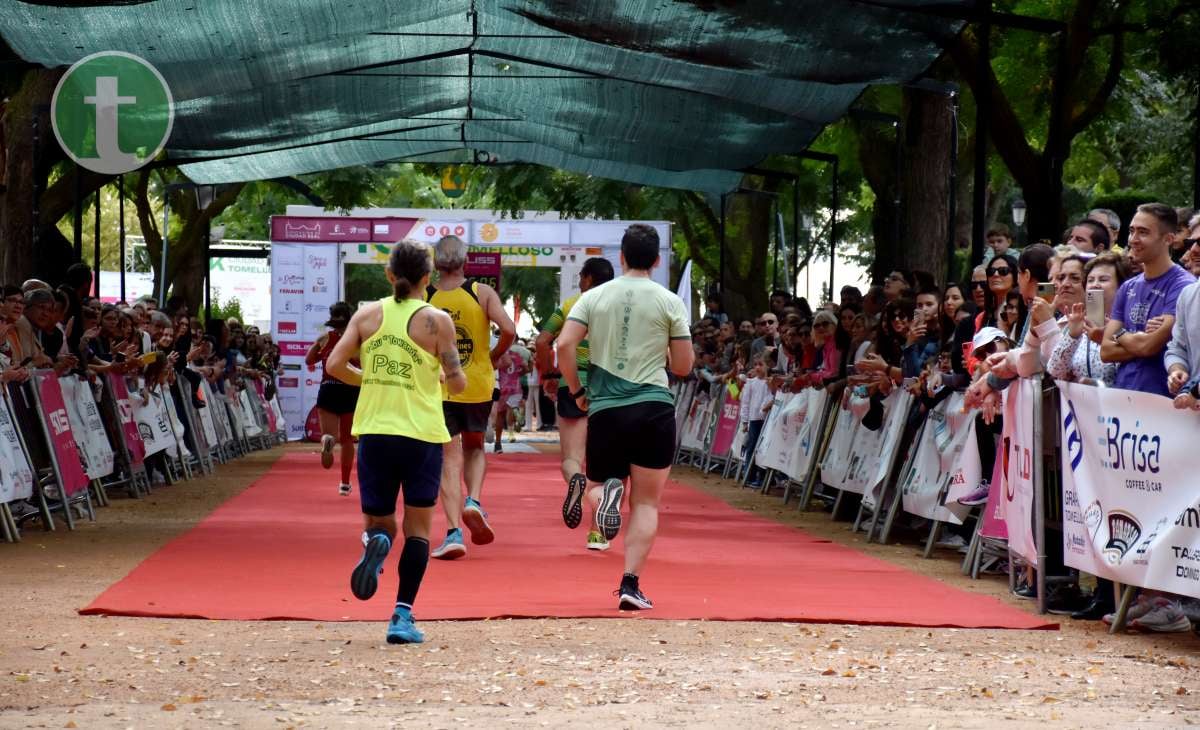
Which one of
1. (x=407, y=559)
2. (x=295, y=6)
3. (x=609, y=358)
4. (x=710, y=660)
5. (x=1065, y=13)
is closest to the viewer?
(x=710, y=660)

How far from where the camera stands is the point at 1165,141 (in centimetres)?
3972

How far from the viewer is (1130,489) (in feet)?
28.3

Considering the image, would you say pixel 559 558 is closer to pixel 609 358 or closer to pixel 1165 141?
pixel 609 358

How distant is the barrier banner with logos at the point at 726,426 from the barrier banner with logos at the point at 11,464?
10761 millimetres

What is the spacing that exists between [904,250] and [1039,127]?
6.40 m

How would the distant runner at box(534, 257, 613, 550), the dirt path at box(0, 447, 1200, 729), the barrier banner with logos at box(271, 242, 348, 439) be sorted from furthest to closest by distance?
the barrier banner with logos at box(271, 242, 348, 439) < the distant runner at box(534, 257, 613, 550) < the dirt path at box(0, 447, 1200, 729)

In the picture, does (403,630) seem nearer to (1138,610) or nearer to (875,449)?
(1138,610)

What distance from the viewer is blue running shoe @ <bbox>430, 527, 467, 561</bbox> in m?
11.4

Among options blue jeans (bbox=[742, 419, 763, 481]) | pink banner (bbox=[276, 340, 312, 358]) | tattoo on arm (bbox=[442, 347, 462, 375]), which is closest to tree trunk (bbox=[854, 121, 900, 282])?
blue jeans (bbox=[742, 419, 763, 481])

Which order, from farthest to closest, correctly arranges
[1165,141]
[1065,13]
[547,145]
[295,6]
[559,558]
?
[1165,141], [547,145], [1065,13], [295,6], [559,558]

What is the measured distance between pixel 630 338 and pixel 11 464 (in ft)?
17.7

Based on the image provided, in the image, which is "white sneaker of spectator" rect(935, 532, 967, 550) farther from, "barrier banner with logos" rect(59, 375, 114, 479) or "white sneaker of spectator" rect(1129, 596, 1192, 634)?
"barrier banner with logos" rect(59, 375, 114, 479)

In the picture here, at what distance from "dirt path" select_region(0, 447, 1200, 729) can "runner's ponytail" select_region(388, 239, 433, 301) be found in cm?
152

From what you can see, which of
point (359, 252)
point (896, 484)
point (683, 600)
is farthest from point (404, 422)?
point (359, 252)
